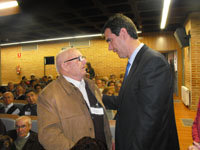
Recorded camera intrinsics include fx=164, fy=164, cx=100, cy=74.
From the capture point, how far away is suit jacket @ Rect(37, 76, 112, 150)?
48.8 inches

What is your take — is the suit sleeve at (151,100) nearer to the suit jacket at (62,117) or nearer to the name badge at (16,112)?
the suit jacket at (62,117)

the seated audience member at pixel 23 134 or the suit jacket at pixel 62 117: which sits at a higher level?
the suit jacket at pixel 62 117

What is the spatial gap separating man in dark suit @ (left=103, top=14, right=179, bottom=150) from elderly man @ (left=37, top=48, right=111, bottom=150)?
32 centimetres

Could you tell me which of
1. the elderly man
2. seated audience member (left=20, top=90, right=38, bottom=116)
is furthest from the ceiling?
the elderly man

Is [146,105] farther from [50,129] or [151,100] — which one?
[50,129]

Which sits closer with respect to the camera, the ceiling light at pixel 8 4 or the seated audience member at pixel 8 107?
the seated audience member at pixel 8 107

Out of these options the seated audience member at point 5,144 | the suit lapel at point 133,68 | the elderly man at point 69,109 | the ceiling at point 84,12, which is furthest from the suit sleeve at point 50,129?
the ceiling at point 84,12

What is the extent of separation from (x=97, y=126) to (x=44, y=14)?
17.2 ft

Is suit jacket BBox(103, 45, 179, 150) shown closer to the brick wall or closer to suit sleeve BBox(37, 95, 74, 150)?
suit sleeve BBox(37, 95, 74, 150)

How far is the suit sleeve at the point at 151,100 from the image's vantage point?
106 centimetres

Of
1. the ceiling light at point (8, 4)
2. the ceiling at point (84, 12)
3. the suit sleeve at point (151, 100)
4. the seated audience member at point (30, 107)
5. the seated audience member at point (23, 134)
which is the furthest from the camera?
the ceiling light at point (8, 4)

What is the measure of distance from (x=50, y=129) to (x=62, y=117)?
13 centimetres

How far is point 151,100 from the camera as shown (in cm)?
106

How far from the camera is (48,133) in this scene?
1.23 metres
